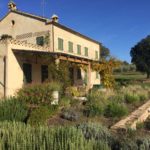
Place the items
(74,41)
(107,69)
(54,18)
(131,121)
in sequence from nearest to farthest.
Answer: (131,121), (107,69), (54,18), (74,41)

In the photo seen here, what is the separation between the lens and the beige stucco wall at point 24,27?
24391mm

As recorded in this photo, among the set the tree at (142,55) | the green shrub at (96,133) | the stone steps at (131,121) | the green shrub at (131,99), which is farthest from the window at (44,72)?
the tree at (142,55)

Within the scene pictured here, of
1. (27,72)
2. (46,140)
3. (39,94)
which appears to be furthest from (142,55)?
(46,140)

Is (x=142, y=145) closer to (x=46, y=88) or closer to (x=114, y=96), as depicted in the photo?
(x=46, y=88)

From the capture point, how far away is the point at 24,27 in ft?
82.3

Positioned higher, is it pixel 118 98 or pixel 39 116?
pixel 118 98

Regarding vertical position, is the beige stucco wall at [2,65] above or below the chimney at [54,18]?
below

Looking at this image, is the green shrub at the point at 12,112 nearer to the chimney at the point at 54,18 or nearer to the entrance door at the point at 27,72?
the entrance door at the point at 27,72

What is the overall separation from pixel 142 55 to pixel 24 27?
3385cm

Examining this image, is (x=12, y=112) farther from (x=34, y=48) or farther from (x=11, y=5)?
(x=11, y=5)

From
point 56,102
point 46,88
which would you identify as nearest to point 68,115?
point 56,102

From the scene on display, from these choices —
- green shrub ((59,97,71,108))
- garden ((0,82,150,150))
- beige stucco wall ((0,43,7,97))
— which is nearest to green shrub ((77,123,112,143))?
garden ((0,82,150,150))

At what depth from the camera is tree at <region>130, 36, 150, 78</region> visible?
5288cm

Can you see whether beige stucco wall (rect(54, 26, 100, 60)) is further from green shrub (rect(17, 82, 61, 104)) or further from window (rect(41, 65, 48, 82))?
green shrub (rect(17, 82, 61, 104))
